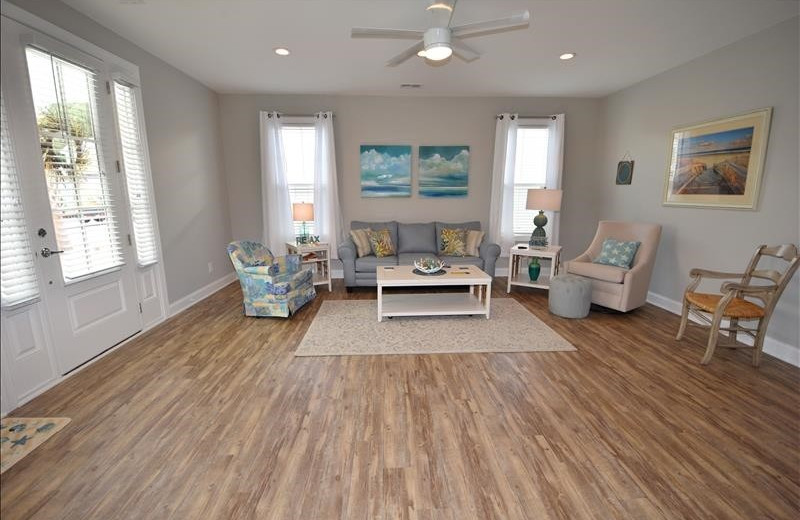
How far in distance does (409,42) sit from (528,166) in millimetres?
2863

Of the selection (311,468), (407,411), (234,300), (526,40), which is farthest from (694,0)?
(234,300)

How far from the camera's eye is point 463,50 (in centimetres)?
284

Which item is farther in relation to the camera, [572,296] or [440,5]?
[572,296]

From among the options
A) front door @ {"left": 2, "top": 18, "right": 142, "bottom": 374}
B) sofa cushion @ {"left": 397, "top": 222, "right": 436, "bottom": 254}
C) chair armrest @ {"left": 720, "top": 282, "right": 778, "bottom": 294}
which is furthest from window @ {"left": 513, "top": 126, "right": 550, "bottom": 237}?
front door @ {"left": 2, "top": 18, "right": 142, "bottom": 374}

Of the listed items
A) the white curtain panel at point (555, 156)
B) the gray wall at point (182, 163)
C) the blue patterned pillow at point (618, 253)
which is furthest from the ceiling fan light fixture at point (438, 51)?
the white curtain panel at point (555, 156)

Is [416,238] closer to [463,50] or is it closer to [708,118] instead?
[463,50]

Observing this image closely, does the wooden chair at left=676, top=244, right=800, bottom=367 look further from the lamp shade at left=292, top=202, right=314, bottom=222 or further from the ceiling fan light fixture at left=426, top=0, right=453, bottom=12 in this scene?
the lamp shade at left=292, top=202, right=314, bottom=222

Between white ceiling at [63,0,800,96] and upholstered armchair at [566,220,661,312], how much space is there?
1854mm

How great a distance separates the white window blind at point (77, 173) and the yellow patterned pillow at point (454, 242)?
369cm

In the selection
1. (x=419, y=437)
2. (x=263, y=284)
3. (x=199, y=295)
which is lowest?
(x=419, y=437)

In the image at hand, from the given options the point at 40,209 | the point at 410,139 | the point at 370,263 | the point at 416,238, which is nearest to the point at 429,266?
the point at 370,263

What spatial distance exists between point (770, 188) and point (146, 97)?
588cm

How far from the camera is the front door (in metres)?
2.20

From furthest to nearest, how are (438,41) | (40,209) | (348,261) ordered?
(348,261) → (438,41) → (40,209)
